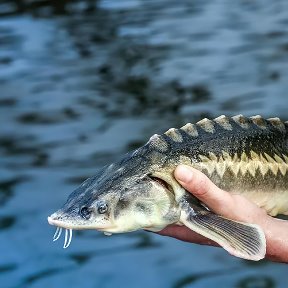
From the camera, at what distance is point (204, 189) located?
7.86ft

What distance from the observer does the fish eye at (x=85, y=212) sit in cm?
225

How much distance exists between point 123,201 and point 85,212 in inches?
4.6

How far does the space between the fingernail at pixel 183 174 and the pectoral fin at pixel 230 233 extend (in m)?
0.09

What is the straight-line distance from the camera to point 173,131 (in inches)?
95.3

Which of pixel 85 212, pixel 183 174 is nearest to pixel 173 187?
pixel 183 174

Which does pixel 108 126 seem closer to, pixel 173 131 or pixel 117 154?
pixel 117 154

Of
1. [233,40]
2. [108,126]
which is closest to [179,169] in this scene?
[108,126]

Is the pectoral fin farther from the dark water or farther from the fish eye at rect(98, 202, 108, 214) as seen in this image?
the dark water

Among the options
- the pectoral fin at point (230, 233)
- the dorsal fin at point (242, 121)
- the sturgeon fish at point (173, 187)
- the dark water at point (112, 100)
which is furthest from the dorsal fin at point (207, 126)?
the dark water at point (112, 100)

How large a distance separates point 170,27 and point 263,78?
1599 mm

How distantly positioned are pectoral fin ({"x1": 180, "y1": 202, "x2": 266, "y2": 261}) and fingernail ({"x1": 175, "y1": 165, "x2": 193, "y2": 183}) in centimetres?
9

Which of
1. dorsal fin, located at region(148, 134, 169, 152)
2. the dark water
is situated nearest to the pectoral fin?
dorsal fin, located at region(148, 134, 169, 152)

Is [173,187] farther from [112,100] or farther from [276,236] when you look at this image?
[112,100]

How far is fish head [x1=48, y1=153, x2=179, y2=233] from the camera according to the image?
89.2 inches
